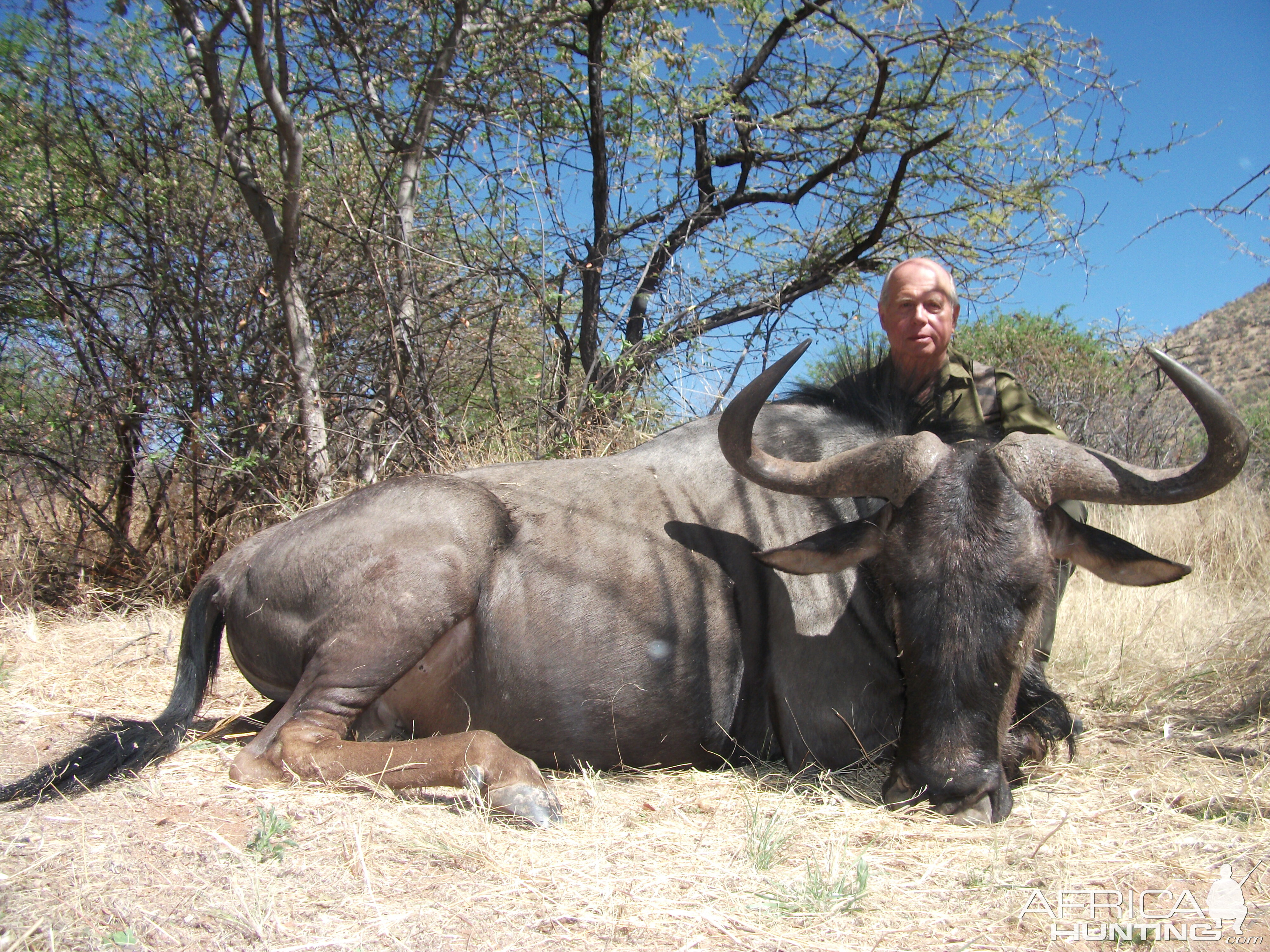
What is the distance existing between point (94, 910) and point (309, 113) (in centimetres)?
606

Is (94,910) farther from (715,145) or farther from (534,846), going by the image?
(715,145)

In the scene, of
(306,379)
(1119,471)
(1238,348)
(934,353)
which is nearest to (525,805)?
(1119,471)

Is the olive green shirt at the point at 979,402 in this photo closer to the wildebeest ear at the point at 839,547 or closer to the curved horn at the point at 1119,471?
the curved horn at the point at 1119,471

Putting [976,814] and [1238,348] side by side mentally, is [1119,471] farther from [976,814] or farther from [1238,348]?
[1238,348]

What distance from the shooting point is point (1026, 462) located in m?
2.89

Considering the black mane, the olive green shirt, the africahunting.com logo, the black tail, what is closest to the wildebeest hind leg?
the black tail

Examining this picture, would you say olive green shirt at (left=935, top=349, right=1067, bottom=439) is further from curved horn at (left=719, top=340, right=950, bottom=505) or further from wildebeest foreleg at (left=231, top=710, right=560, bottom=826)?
wildebeest foreleg at (left=231, top=710, right=560, bottom=826)

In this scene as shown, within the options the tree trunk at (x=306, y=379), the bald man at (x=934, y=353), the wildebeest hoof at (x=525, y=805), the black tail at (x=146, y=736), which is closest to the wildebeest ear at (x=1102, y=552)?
the bald man at (x=934, y=353)

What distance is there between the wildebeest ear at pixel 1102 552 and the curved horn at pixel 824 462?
48 cm

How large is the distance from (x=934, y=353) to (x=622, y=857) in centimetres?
269

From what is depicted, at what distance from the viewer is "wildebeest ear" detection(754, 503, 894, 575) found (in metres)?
3.11

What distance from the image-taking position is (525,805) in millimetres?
2641

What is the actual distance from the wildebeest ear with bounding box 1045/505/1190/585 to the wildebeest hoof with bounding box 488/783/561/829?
192cm

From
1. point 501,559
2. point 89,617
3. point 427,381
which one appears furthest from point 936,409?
point 89,617
